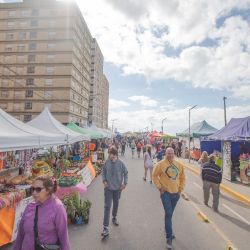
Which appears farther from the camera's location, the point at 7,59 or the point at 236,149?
the point at 7,59

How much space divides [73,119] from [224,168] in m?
49.0

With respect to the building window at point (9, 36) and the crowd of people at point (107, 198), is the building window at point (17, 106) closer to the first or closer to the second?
the building window at point (9, 36)

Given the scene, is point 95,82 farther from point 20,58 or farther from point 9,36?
point 9,36

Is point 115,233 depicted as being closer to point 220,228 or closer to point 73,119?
point 220,228

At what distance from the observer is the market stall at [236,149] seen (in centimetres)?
1410

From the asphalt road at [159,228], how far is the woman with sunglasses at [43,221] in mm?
2717

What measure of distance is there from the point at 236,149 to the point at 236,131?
11.6ft

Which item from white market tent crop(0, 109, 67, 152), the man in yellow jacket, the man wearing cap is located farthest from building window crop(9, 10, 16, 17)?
the man in yellow jacket

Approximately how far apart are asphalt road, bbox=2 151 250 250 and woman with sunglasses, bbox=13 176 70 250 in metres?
2.72

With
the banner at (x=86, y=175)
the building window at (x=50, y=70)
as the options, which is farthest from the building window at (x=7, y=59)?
the banner at (x=86, y=175)

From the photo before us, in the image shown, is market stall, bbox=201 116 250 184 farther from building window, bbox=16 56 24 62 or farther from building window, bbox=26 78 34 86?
building window, bbox=16 56 24 62

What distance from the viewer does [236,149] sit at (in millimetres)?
17641

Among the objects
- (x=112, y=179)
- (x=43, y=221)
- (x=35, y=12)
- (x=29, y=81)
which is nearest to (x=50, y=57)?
(x=29, y=81)

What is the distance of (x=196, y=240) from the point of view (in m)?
5.88
